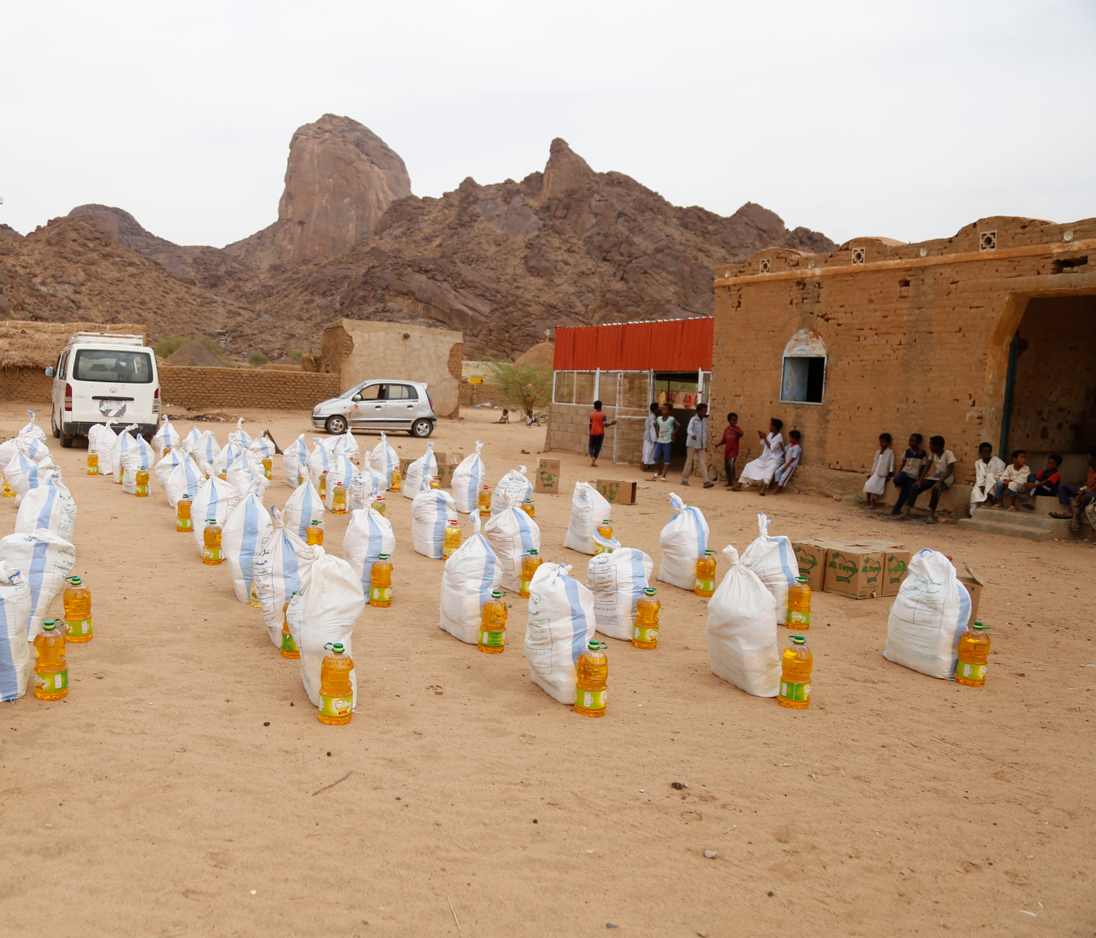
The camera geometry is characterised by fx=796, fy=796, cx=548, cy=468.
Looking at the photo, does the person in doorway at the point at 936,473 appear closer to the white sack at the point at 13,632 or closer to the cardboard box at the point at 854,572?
the cardboard box at the point at 854,572

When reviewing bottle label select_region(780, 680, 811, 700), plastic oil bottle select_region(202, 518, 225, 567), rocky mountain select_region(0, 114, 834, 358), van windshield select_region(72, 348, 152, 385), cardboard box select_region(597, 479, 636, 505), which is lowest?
bottle label select_region(780, 680, 811, 700)

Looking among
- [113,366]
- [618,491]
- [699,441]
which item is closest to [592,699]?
[618,491]

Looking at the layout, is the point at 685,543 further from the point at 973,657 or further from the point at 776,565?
the point at 973,657

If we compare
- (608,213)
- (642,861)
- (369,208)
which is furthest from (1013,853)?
(369,208)

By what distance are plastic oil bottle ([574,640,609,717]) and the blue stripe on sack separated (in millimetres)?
126

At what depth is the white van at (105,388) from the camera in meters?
13.2

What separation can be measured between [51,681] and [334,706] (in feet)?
4.19

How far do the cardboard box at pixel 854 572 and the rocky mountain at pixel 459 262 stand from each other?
4273 cm

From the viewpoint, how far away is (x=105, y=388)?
43.8 ft

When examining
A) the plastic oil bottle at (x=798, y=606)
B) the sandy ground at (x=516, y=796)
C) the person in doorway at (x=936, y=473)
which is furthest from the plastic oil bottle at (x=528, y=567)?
the person in doorway at (x=936, y=473)

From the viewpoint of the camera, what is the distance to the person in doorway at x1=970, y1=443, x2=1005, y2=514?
10.1 m

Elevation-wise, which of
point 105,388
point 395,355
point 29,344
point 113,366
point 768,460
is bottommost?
point 768,460

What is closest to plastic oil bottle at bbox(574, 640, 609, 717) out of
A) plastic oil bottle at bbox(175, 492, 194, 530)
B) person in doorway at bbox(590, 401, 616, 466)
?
plastic oil bottle at bbox(175, 492, 194, 530)

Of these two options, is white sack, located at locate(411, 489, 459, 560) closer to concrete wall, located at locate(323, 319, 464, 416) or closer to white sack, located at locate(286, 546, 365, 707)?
white sack, located at locate(286, 546, 365, 707)
